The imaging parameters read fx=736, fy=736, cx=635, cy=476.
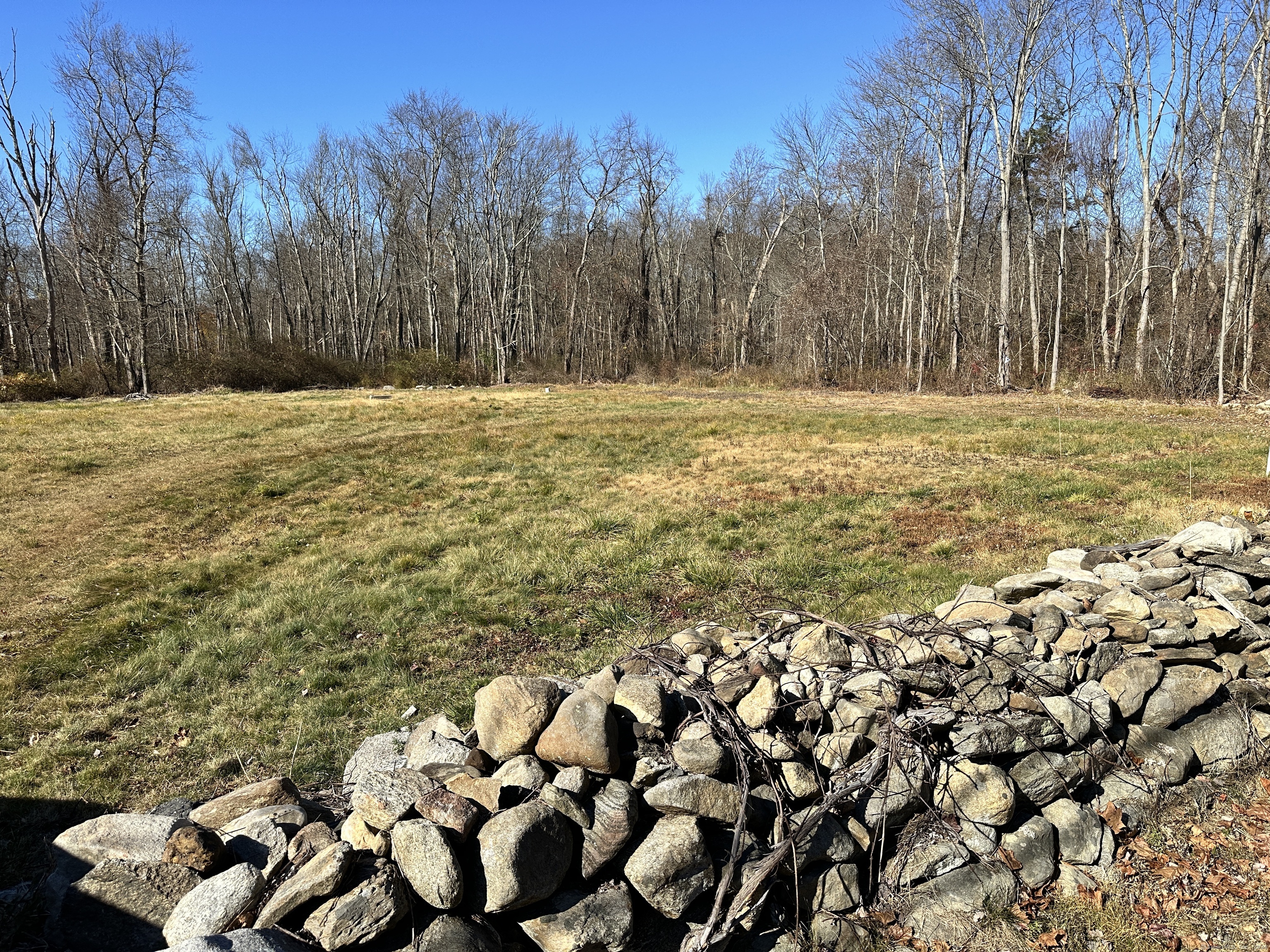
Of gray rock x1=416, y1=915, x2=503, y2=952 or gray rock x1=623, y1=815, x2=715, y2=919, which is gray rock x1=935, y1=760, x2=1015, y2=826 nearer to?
gray rock x1=623, y1=815, x2=715, y2=919

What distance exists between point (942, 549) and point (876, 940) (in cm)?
465

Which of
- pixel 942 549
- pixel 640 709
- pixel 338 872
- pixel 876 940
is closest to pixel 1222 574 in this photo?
pixel 942 549

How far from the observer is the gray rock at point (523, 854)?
226 centimetres

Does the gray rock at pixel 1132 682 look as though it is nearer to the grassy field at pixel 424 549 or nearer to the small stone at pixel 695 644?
the small stone at pixel 695 644

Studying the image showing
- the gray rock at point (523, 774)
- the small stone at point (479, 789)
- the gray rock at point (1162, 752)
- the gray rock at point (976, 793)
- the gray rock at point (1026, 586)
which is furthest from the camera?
the gray rock at point (1026, 586)

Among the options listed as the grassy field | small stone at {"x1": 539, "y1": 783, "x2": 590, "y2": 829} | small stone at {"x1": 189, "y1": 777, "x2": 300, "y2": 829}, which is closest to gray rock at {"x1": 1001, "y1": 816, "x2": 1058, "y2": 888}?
small stone at {"x1": 539, "y1": 783, "x2": 590, "y2": 829}

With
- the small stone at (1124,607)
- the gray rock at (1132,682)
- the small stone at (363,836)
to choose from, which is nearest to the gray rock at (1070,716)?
the gray rock at (1132,682)

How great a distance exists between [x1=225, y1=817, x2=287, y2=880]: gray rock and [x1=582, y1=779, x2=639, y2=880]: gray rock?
102cm

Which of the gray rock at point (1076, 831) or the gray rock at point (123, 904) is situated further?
the gray rock at point (1076, 831)

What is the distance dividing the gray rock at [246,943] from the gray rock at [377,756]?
133 cm

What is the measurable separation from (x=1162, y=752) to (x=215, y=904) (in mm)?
3959

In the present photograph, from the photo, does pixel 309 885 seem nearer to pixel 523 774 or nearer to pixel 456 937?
pixel 456 937

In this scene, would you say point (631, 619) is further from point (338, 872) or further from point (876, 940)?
point (338, 872)

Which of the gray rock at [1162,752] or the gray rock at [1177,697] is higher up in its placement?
the gray rock at [1177,697]
